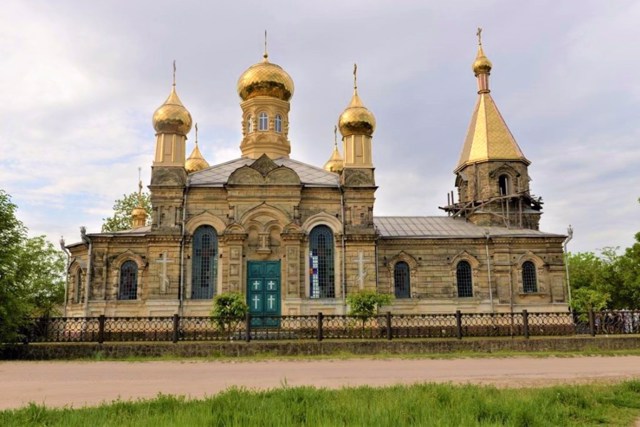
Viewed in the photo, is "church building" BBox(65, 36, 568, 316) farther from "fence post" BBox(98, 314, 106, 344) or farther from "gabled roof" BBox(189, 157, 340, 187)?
"fence post" BBox(98, 314, 106, 344)

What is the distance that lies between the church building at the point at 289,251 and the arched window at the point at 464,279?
1.9 inches

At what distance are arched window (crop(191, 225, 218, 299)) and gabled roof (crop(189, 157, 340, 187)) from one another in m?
2.05

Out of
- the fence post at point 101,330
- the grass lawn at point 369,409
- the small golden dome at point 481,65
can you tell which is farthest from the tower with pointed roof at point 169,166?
the small golden dome at point 481,65

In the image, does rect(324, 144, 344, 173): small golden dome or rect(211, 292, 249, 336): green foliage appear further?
rect(324, 144, 344, 173): small golden dome

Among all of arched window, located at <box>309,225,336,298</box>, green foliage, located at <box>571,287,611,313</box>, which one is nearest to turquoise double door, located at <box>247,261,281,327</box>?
arched window, located at <box>309,225,336,298</box>

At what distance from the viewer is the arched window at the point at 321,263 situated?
21062 millimetres

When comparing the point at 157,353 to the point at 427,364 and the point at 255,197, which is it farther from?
the point at 255,197

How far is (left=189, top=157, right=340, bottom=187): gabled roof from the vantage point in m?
21.9

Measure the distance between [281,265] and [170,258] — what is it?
4.54m

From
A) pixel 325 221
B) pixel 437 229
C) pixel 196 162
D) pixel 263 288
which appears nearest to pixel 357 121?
pixel 325 221

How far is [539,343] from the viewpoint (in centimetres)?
1513

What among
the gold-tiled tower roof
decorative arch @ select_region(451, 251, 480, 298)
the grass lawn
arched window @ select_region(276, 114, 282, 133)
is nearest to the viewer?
the grass lawn

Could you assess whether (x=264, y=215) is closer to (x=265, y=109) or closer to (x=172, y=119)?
(x=172, y=119)

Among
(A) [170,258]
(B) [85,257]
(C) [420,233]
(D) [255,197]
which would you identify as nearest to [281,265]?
(D) [255,197]
